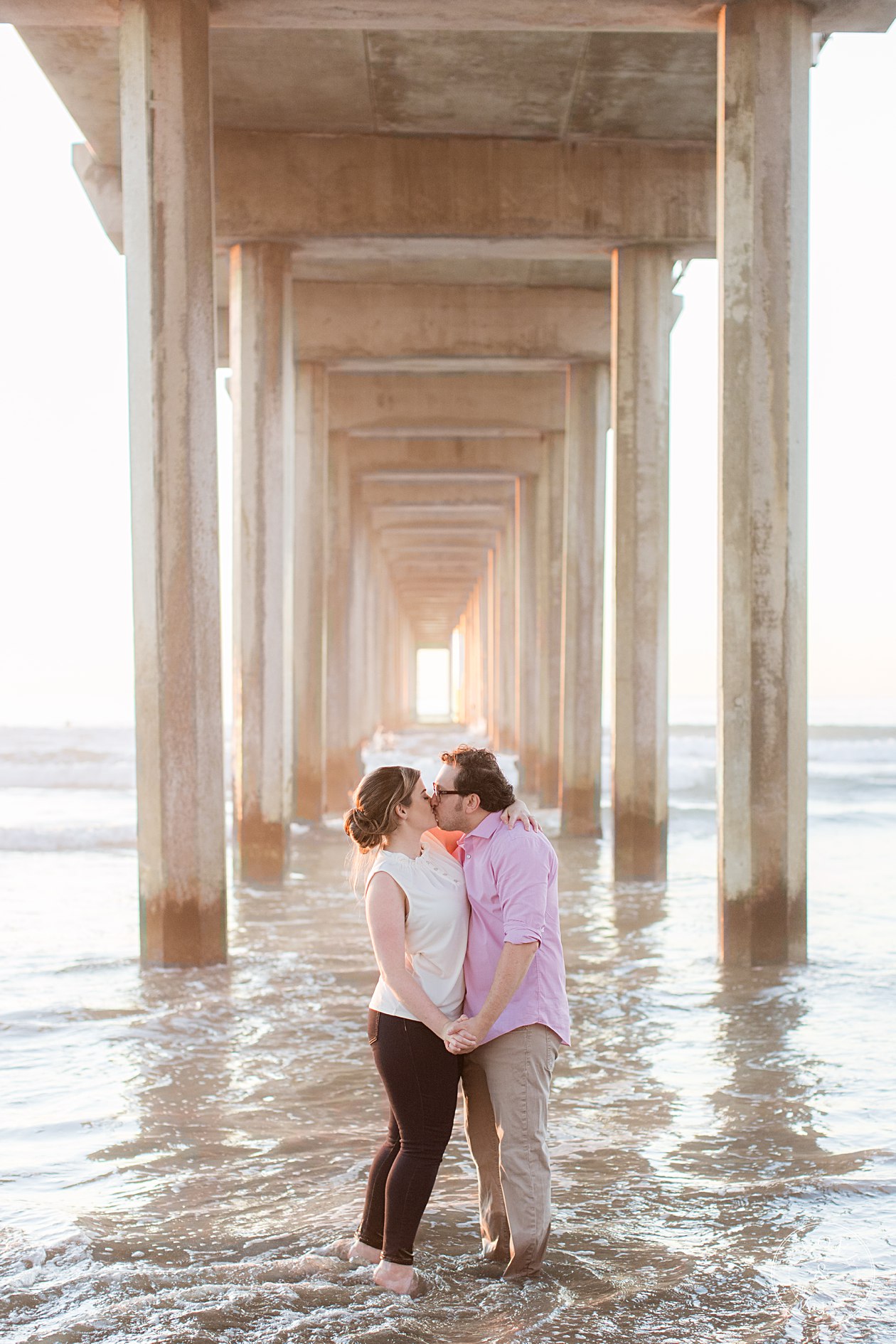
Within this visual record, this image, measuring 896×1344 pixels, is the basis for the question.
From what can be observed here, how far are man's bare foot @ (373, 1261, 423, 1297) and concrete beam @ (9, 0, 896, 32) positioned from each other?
7429mm

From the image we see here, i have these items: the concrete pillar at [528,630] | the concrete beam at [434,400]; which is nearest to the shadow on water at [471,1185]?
the concrete beam at [434,400]

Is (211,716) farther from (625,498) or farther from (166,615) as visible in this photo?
(625,498)

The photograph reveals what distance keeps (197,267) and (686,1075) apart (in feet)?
17.2

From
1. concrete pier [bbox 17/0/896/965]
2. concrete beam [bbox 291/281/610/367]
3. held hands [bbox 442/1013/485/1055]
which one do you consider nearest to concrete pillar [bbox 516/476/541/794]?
concrete pier [bbox 17/0/896/965]

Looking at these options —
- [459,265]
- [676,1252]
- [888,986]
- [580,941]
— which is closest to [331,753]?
[459,265]

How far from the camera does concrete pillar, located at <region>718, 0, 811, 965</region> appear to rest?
809 centimetres

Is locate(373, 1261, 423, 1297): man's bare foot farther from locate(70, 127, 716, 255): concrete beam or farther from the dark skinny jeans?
locate(70, 127, 716, 255): concrete beam

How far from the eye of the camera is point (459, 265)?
49.3 feet

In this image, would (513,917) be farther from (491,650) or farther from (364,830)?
(491,650)

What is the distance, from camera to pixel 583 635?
15781 millimetres

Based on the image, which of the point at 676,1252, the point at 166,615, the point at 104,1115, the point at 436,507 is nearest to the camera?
the point at 676,1252

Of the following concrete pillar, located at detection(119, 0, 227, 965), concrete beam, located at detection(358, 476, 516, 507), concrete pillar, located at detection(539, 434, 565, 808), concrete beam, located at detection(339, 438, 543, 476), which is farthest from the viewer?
concrete beam, located at detection(358, 476, 516, 507)

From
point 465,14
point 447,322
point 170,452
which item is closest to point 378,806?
point 170,452

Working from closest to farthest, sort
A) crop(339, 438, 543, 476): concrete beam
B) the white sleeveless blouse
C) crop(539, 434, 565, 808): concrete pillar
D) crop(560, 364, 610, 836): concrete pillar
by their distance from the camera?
1. the white sleeveless blouse
2. crop(560, 364, 610, 836): concrete pillar
3. crop(539, 434, 565, 808): concrete pillar
4. crop(339, 438, 543, 476): concrete beam
